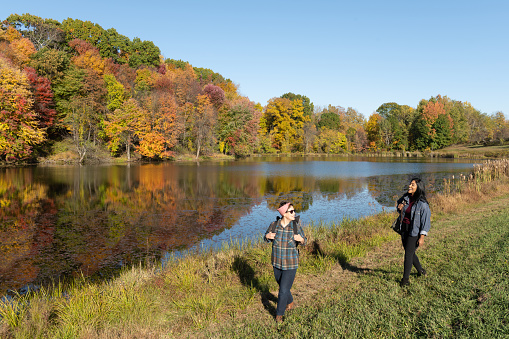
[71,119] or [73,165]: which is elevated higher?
[71,119]

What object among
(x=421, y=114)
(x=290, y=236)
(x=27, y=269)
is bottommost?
(x=27, y=269)

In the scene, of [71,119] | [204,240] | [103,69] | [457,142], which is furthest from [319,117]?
[204,240]

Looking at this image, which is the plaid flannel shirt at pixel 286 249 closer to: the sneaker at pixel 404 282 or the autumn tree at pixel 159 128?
the sneaker at pixel 404 282

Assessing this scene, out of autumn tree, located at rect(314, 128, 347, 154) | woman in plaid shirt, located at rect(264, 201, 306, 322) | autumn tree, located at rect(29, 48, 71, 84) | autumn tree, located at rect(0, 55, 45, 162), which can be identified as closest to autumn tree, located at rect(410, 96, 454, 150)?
autumn tree, located at rect(314, 128, 347, 154)

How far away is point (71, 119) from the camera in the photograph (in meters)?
45.8

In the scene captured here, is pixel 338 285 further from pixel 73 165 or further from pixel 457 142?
pixel 457 142

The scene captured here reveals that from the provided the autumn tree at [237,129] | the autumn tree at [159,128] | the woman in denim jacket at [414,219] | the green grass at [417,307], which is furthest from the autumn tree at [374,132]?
the woman in denim jacket at [414,219]

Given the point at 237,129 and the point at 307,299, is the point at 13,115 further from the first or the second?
the point at 307,299

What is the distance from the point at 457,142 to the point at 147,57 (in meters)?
83.2

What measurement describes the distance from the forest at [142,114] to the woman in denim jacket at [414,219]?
40.3m

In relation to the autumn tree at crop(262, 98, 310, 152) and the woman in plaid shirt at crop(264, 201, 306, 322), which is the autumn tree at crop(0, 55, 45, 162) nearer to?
the woman in plaid shirt at crop(264, 201, 306, 322)

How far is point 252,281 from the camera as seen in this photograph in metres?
6.89

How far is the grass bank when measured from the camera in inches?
176

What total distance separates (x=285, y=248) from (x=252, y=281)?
2476 millimetres
